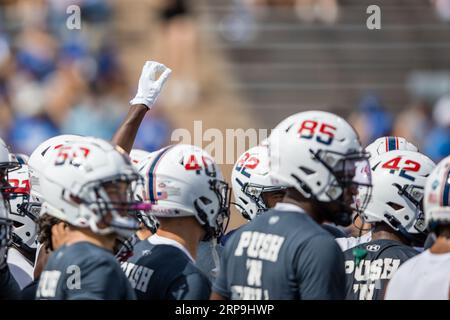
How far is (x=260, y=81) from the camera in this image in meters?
15.5

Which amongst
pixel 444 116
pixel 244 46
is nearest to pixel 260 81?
pixel 244 46

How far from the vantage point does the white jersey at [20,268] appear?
5.94 metres

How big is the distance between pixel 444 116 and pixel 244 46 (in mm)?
3233

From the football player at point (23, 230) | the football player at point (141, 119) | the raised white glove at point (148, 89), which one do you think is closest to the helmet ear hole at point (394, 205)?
the football player at point (141, 119)

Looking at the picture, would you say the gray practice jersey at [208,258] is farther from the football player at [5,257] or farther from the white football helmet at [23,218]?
the football player at [5,257]

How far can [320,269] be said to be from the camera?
4.41 metres

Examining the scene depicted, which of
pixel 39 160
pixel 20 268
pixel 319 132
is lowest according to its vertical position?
pixel 20 268

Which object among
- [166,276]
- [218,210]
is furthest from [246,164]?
[166,276]

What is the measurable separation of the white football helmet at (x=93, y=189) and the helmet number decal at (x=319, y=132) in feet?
2.47

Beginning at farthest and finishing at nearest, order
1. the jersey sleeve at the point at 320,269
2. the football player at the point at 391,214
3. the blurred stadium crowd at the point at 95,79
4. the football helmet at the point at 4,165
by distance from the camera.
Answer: the blurred stadium crowd at the point at 95,79, the football helmet at the point at 4,165, the football player at the point at 391,214, the jersey sleeve at the point at 320,269

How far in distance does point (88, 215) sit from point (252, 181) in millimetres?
2067

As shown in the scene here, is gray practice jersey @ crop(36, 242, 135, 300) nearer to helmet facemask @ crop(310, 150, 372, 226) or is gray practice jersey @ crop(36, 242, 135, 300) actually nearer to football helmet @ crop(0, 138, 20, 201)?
helmet facemask @ crop(310, 150, 372, 226)

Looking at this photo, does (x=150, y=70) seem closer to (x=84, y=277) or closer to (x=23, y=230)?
(x=23, y=230)
